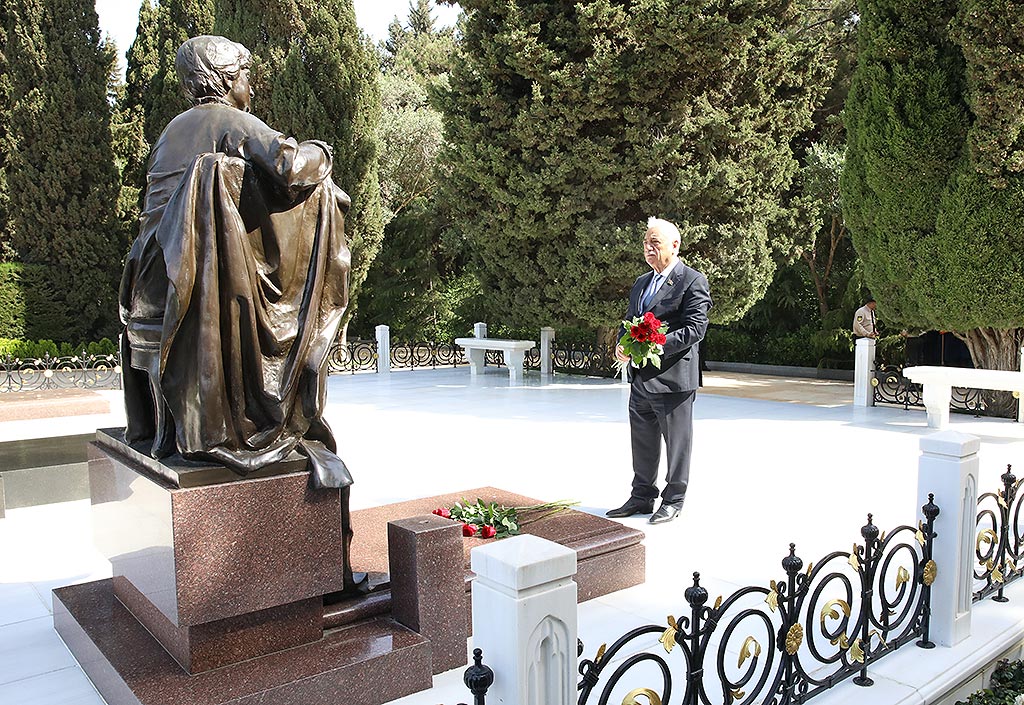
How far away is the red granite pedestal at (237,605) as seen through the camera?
3094 millimetres

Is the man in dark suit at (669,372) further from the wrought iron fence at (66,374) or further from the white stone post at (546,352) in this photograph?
the wrought iron fence at (66,374)

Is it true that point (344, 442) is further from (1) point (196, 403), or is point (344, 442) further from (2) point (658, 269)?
(1) point (196, 403)

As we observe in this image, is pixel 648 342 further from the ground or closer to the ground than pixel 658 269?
closer to the ground

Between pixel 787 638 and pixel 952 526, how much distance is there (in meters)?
1.29

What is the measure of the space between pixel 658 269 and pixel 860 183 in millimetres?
7603

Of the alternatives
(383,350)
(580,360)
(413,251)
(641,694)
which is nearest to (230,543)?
(641,694)

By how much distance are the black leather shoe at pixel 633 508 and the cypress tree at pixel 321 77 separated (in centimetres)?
1279

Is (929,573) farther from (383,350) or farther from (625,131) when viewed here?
(383,350)

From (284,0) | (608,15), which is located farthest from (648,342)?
(284,0)

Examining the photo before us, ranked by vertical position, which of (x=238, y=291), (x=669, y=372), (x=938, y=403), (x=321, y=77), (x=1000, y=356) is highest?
(x=321, y=77)

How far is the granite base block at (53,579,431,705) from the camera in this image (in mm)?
3055

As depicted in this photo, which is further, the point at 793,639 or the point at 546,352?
the point at 546,352

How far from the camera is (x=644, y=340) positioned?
17.5ft

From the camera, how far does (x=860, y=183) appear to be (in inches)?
470
